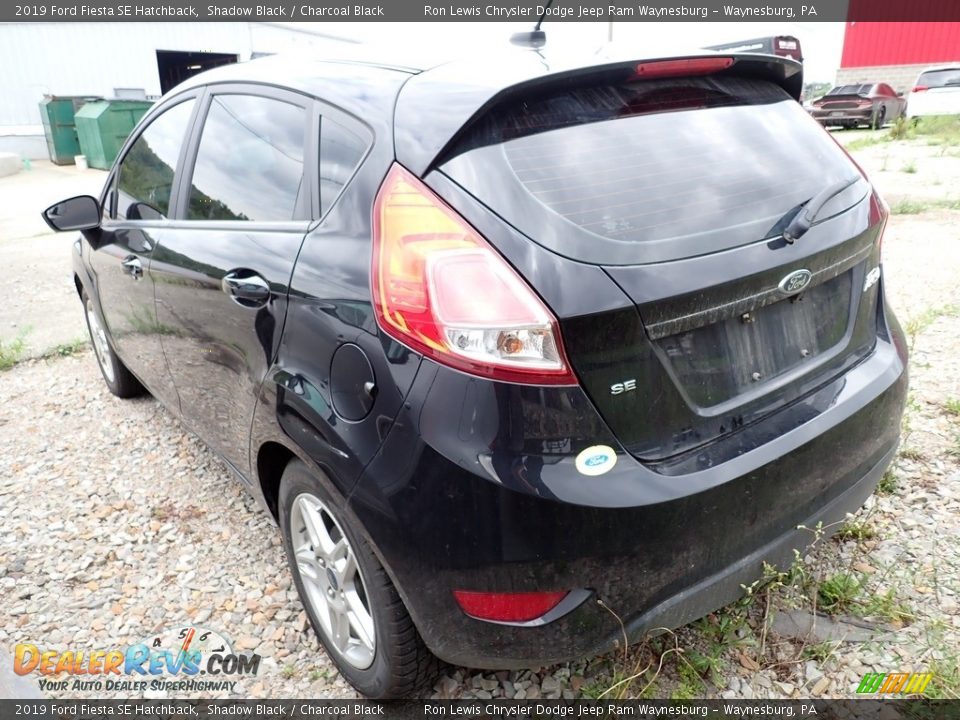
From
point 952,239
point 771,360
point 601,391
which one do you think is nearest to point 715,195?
point 771,360

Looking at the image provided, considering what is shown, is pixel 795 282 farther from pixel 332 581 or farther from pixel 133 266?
pixel 133 266

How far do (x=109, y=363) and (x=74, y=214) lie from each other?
3.92ft

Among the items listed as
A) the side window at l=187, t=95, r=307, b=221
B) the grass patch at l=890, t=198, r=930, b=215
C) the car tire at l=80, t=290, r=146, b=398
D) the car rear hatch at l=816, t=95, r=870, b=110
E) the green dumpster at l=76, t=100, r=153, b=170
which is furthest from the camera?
the car rear hatch at l=816, t=95, r=870, b=110

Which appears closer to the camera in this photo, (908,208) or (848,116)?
(908,208)

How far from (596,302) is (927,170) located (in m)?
12.2

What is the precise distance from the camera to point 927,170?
11203 mm

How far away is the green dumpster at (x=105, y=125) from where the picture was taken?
57.2 feet

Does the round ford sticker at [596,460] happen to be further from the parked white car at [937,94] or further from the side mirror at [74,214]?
the parked white car at [937,94]

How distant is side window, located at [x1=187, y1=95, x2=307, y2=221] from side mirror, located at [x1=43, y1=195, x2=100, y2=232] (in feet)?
3.22

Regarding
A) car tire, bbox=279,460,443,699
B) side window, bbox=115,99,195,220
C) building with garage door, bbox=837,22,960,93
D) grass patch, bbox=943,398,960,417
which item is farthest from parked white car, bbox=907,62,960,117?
car tire, bbox=279,460,443,699

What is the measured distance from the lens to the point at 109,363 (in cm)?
421

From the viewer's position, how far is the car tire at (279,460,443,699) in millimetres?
1790

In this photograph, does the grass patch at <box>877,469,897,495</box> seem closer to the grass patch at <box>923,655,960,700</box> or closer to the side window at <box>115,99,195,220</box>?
the grass patch at <box>923,655,960,700</box>

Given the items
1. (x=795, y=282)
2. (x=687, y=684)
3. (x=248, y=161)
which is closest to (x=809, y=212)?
(x=795, y=282)
